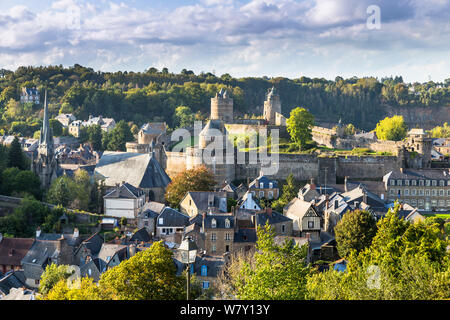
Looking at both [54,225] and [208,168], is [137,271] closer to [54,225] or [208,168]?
[54,225]

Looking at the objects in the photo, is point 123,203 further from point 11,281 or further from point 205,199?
point 11,281

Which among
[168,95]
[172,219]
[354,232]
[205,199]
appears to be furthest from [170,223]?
[168,95]

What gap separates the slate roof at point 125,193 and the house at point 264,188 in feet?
30.2

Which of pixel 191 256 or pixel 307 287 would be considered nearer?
pixel 191 256

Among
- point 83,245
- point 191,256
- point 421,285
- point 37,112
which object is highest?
point 37,112

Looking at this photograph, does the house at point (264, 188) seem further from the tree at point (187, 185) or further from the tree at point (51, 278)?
the tree at point (51, 278)

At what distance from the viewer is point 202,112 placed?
291ft

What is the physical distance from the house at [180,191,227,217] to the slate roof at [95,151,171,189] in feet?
24.8

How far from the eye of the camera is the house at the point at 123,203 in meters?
40.5

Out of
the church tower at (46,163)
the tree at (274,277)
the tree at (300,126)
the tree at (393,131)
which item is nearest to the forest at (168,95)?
the tree at (393,131)

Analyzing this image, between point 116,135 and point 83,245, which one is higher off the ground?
point 116,135

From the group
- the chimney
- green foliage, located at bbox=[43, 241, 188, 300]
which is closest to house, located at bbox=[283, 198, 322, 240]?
the chimney

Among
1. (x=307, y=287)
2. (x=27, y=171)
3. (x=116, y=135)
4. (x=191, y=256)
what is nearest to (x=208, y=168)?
(x=27, y=171)
